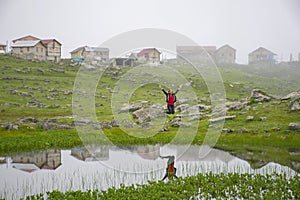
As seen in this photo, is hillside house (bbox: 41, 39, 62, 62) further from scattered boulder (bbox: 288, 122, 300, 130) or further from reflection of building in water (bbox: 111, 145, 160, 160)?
scattered boulder (bbox: 288, 122, 300, 130)

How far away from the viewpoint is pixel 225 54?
6181 inches

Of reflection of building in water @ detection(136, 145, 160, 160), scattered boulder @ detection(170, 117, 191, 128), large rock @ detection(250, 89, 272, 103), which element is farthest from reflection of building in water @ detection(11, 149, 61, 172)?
large rock @ detection(250, 89, 272, 103)

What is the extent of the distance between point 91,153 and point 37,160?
532 cm

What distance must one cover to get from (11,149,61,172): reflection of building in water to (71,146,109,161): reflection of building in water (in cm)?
166

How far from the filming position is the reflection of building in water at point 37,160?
26152 mm

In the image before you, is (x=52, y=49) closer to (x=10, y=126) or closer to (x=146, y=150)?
(x=10, y=126)

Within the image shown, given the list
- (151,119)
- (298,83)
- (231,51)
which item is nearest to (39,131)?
(151,119)

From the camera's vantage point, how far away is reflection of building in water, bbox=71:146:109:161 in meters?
29.9

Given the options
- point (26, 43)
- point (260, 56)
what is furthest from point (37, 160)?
point (260, 56)

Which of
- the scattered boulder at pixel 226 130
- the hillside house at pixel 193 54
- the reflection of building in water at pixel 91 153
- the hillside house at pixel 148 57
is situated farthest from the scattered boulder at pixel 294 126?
the hillside house at pixel 193 54

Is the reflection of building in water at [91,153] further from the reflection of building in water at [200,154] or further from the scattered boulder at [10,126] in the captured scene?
the scattered boulder at [10,126]

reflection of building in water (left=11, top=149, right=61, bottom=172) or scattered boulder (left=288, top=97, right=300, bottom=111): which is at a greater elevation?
scattered boulder (left=288, top=97, right=300, bottom=111)

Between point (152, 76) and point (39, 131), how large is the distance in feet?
182

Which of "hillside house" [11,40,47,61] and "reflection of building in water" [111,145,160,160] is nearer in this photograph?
"reflection of building in water" [111,145,160,160]
